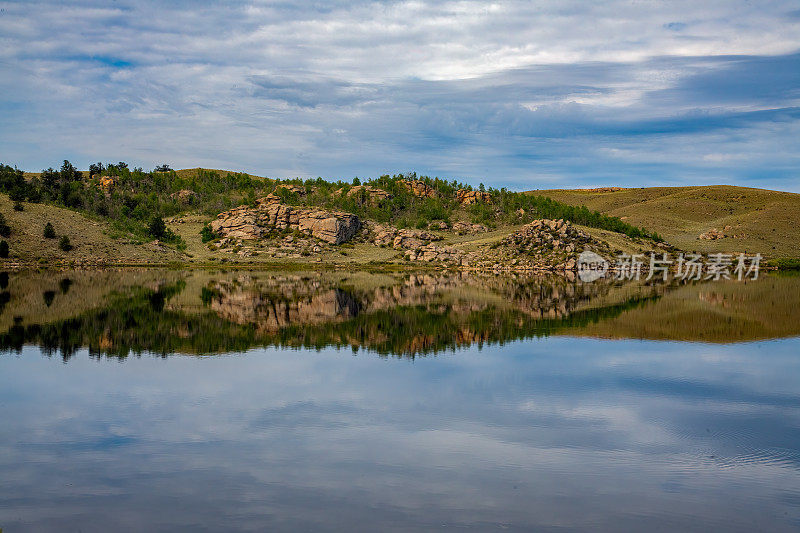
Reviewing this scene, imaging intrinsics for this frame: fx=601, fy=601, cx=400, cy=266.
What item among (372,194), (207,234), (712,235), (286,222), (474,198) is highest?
(474,198)

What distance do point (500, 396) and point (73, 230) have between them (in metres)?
121

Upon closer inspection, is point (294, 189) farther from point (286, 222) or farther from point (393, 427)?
point (393, 427)

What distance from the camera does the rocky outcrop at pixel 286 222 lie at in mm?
148500

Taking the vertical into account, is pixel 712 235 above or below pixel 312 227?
above

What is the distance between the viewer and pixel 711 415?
18922mm

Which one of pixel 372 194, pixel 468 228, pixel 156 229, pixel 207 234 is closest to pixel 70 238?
pixel 156 229

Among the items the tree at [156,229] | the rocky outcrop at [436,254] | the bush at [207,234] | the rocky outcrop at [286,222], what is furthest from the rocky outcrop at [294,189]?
the rocky outcrop at [436,254]

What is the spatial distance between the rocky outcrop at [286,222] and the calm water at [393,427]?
11105 centimetres

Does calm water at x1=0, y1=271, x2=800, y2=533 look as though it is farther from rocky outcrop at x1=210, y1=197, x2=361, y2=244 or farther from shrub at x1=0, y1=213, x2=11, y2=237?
rocky outcrop at x1=210, y1=197, x2=361, y2=244

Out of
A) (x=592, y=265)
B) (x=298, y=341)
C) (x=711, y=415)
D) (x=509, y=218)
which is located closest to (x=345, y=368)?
(x=298, y=341)

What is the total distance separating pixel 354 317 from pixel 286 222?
118116mm

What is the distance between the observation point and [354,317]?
139ft

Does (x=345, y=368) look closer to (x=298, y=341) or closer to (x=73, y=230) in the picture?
(x=298, y=341)

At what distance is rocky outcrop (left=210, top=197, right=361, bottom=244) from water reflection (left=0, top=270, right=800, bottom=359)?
82112mm
